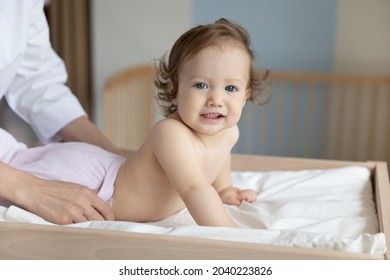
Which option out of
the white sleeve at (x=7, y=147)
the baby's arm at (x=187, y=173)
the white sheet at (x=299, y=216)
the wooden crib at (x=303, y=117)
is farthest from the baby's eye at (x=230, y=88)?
the wooden crib at (x=303, y=117)

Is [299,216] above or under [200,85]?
under

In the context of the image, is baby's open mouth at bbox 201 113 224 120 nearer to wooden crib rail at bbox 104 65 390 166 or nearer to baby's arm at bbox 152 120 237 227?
baby's arm at bbox 152 120 237 227

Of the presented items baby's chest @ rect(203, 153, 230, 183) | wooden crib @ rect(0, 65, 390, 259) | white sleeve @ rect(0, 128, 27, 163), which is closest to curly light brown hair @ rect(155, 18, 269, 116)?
baby's chest @ rect(203, 153, 230, 183)

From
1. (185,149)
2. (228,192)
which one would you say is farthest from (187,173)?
(228,192)

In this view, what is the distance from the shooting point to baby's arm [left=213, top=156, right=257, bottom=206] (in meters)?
1.23

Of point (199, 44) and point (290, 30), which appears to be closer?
point (199, 44)

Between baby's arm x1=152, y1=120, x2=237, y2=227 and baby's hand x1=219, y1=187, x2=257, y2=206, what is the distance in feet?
0.60

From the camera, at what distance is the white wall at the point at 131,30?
258 centimetres

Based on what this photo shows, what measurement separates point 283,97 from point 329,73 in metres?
0.20

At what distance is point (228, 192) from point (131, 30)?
1.53 metres

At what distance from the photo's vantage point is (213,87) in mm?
997

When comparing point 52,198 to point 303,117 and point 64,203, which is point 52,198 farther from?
point 303,117

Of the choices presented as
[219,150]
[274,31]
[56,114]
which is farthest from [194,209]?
[274,31]
